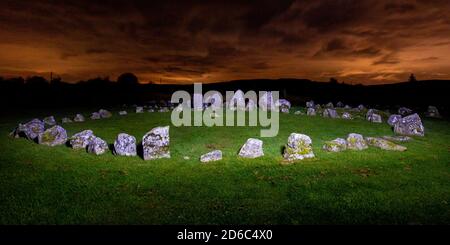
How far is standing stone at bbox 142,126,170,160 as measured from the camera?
19.2m

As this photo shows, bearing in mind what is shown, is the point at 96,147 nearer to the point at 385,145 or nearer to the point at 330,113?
the point at 385,145

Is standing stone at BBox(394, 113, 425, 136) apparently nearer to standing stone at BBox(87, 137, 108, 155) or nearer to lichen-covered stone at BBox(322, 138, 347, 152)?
lichen-covered stone at BBox(322, 138, 347, 152)

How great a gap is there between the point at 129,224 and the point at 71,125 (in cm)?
2347

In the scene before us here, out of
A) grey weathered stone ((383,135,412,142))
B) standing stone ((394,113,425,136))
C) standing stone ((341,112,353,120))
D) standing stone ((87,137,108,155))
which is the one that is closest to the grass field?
standing stone ((87,137,108,155))

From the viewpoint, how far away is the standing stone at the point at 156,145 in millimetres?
19219

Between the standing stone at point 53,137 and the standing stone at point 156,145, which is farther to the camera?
the standing stone at point 53,137

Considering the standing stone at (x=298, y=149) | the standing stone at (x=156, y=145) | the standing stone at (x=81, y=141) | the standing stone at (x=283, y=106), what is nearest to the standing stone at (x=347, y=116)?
the standing stone at (x=283, y=106)

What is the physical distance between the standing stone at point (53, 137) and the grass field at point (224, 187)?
1.93 ft

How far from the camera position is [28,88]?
69.4 m

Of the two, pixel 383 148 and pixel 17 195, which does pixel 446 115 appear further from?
pixel 17 195

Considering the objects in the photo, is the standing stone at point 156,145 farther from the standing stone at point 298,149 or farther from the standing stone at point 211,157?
the standing stone at point 298,149

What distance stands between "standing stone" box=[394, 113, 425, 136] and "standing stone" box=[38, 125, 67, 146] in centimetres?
2590

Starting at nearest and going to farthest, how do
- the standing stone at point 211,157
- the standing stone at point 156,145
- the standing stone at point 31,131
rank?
1. the standing stone at point 211,157
2. the standing stone at point 156,145
3. the standing stone at point 31,131
